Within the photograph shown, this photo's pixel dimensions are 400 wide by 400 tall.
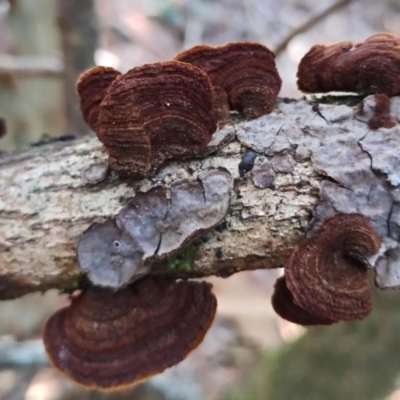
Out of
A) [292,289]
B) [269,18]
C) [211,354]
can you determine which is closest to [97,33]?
[292,289]

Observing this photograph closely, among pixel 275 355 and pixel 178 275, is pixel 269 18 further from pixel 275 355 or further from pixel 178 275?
pixel 178 275

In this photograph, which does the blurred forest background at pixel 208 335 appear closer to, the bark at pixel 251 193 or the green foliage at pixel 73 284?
the bark at pixel 251 193

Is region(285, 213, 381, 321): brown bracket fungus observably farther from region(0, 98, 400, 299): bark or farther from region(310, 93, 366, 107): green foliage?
region(310, 93, 366, 107): green foliage

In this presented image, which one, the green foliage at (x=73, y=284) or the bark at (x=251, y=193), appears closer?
the bark at (x=251, y=193)

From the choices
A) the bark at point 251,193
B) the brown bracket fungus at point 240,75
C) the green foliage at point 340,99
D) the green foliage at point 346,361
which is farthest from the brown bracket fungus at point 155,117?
the green foliage at point 346,361

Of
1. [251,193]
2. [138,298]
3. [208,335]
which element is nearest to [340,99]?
[251,193]

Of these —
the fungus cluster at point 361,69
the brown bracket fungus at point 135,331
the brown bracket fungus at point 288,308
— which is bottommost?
the brown bracket fungus at point 135,331

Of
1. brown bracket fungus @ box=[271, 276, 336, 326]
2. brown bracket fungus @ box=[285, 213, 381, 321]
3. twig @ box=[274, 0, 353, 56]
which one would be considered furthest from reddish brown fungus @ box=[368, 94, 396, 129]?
twig @ box=[274, 0, 353, 56]
